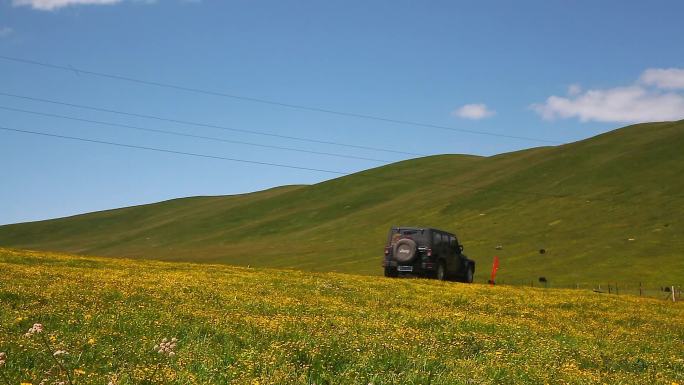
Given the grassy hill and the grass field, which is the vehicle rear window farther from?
the grassy hill

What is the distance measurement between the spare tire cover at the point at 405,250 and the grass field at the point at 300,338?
14.9 m

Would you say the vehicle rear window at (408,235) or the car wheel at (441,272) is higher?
the vehicle rear window at (408,235)

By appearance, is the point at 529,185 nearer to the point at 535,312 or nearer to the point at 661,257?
the point at 661,257

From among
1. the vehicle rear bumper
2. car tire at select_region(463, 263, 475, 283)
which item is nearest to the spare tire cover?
the vehicle rear bumper

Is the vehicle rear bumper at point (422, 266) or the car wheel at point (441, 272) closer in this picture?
the vehicle rear bumper at point (422, 266)

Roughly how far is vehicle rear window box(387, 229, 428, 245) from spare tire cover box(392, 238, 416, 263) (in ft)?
1.71

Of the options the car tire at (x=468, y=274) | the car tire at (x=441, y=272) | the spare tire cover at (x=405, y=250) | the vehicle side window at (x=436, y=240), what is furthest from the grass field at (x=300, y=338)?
the car tire at (x=468, y=274)

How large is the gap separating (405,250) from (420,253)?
2.97 feet

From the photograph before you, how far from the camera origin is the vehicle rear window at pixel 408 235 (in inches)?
1642

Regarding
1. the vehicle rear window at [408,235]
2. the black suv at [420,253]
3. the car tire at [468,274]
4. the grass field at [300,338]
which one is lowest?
the grass field at [300,338]

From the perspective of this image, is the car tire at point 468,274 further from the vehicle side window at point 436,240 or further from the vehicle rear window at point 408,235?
the vehicle rear window at point 408,235

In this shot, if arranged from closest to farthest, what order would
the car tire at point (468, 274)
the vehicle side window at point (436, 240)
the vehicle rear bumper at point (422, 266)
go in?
the vehicle rear bumper at point (422, 266) → the vehicle side window at point (436, 240) → the car tire at point (468, 274)

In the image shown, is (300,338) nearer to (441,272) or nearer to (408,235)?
(408,235)

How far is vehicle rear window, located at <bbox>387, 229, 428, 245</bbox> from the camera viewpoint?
4171 centimetres
